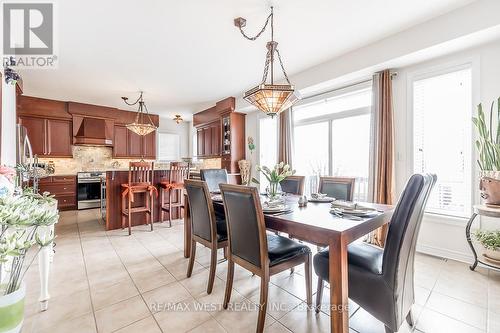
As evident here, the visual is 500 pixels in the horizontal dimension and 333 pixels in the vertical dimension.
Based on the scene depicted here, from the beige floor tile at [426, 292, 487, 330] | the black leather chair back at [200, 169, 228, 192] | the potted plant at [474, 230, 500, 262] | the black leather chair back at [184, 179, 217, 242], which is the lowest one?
the beige floor tile at [426, 292, 487, 330]

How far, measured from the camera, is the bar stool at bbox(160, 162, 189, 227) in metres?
4.23

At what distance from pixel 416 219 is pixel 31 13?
3.88 metres

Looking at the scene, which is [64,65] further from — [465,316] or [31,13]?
[465,316]

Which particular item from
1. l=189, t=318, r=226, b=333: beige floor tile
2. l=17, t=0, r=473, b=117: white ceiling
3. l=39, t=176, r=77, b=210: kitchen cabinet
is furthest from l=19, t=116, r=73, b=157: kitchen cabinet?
l=189, t=318, r=226, b=333: beige floor tile

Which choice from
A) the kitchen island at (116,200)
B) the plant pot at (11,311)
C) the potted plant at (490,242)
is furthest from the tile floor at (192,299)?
the kitchen island at (116,200)

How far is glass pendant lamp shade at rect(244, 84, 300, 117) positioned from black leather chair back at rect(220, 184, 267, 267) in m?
1.02

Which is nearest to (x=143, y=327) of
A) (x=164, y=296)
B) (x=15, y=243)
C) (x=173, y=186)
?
(x=164, y=296)

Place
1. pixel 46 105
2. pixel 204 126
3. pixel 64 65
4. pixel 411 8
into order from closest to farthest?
pixel 411 8 < pixel 64 65 < pixel 46 105 < pixel 204 126

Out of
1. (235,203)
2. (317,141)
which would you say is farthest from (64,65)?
(317,141)

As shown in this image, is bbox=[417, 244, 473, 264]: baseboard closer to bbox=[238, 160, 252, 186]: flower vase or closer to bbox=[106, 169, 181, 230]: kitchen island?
bbox=[238, 160, 252, 186]: flower vase

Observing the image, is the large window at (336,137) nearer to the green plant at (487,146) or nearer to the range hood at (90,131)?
the green plant at (487,146)

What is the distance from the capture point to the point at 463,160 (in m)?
2.68

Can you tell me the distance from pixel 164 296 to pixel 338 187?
81.4 inches

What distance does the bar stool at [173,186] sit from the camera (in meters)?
4.23
